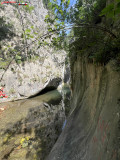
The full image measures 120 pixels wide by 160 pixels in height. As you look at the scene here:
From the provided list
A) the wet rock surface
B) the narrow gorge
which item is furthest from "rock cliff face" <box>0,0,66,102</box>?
the wet rock surface

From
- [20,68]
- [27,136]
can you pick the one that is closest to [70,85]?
[27,136]

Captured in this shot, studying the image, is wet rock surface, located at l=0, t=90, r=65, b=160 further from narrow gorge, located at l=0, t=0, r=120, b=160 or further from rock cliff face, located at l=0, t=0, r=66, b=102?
rock cliff face, located at l=0, t=0, r=66, b=102

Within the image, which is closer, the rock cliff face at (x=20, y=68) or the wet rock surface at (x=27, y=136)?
the wet rock surface at (x=27, y=136)

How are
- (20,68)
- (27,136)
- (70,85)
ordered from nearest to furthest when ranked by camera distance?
(27,136), (70,85), (20,68)

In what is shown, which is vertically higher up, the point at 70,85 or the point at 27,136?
the point at 70,85

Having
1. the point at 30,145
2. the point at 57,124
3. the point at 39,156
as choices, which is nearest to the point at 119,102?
the point at 39,156

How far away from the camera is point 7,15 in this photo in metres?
16.6

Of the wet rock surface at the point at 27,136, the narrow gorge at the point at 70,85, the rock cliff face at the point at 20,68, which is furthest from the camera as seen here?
the rock cliff face at the point at 20,68

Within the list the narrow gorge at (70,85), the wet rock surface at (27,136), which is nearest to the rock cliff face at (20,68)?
the narrow gorge at (70,85)

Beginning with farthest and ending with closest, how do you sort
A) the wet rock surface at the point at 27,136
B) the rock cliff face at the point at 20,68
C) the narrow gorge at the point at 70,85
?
the rock cliff face at the point at 20,68
the wet rock surface at the point at 27,136
the narrow gorge at the point at 70,85

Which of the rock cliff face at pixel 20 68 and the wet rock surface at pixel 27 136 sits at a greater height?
the rock cliff face at pixel 20 68

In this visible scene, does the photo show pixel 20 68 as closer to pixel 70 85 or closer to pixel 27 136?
pixel 70 85

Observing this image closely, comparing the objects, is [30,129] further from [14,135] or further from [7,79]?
[7,79]

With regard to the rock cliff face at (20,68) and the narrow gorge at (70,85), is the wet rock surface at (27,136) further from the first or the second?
the rock cliff face at (20,68)
